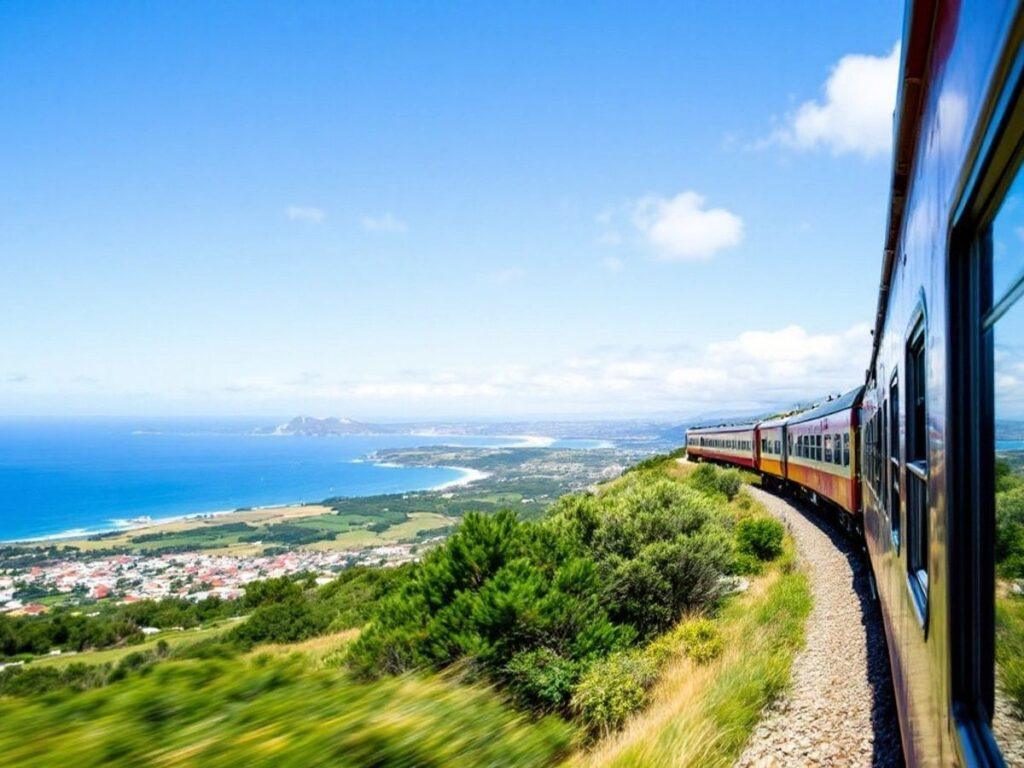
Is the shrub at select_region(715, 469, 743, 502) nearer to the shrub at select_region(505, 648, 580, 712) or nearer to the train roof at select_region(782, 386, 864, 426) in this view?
the train roof at select_region(782, 386, 864, 426)

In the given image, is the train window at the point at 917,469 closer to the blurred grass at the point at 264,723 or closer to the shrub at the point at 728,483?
the blurred grass at the point at 264,723

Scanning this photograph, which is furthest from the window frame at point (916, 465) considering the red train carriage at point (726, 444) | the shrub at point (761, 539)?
the red train carriage at point (726, 444)

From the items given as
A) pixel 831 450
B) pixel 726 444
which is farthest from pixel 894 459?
pixel 726 444

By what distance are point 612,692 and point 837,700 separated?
116 inches

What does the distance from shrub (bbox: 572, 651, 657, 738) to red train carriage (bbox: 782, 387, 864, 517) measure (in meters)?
5.24

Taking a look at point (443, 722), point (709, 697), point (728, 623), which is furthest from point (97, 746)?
point (728, 623)

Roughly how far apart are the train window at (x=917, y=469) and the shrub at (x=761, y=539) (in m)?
13.6

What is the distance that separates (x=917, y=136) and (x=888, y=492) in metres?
2.69

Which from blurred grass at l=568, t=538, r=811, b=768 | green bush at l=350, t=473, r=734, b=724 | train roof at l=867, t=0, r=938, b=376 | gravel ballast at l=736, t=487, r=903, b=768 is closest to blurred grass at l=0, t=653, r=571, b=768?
blurred grass at l=568, t=538, r=811, b=768

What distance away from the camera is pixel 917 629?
2512 mm

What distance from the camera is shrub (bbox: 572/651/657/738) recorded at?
26.9 feet

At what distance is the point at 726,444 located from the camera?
3412 centimetres

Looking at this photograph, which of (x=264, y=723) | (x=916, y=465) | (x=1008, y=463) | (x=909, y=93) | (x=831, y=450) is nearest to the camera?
(x=1008, y=463)

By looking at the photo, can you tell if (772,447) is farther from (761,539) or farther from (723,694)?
(723,694)
